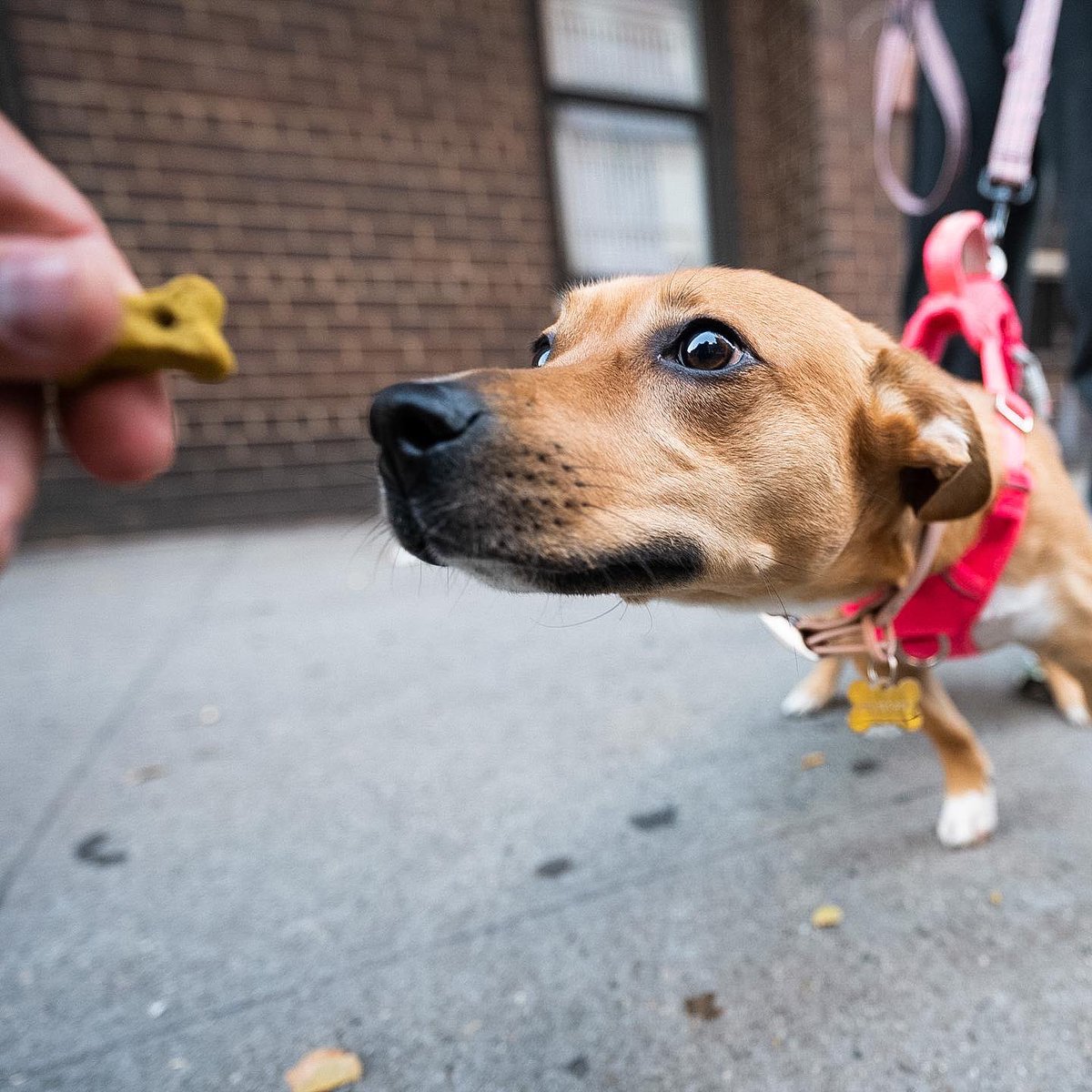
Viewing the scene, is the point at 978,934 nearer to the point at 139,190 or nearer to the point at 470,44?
the point at 139,190

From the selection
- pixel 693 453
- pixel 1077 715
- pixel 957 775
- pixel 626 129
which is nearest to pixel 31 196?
pixel 693 453

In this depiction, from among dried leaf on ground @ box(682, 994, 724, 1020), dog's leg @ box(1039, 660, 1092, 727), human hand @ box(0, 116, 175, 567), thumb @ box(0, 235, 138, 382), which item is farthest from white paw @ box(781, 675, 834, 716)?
thumb @ box(0, 235, 138, 382)

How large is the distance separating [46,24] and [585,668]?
5.82 meters

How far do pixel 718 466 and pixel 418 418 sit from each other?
1.73 feet

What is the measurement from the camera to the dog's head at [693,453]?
1.01 m

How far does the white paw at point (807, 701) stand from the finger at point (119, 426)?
6.15ft

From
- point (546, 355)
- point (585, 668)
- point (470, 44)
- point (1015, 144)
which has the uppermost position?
point (470, 44)

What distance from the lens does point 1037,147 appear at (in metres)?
2.49

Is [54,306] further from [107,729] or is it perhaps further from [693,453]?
[107,729]

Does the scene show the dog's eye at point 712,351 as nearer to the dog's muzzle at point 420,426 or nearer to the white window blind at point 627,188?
the dog's muzzle at point 420,426

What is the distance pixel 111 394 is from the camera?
1.06 m

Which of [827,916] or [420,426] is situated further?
[827,916]

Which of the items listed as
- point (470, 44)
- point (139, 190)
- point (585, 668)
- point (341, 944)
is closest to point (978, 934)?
point (341, 944)

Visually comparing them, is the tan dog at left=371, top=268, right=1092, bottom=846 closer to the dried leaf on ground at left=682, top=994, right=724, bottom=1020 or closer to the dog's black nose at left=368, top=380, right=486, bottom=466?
the dog's black nose at left=368, top=380, right=486, bottom=466
